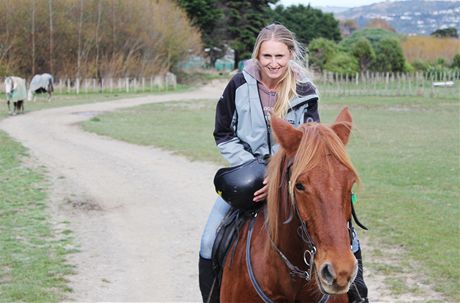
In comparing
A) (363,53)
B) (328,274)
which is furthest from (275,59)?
(363,53)

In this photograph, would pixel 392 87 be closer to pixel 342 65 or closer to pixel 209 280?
pixel 342 65

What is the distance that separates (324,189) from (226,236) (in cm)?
141

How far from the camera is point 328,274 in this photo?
2.76 meters

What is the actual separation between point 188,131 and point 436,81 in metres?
35.6

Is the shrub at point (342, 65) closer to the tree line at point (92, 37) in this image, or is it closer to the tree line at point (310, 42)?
the tree line at point (310, 42)

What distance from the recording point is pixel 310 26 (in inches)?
3351

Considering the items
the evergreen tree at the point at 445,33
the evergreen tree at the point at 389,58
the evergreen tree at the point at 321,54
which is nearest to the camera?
the evergreen tree at the point at 321,54

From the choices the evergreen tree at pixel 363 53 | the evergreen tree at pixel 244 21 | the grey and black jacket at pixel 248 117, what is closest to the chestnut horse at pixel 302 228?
the grey and black jacket at pixel 248 117

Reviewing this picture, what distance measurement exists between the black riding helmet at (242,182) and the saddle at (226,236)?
0.47ft

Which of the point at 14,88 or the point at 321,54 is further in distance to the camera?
the point at 321,54

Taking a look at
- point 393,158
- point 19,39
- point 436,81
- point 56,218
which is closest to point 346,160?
point 56,218

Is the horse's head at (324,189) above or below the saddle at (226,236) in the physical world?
above

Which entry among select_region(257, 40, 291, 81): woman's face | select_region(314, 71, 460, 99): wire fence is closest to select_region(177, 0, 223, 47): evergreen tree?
select_region(314, 71, 460, 99): wire fence

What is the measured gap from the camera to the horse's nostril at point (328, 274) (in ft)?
8.97
